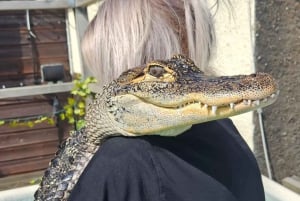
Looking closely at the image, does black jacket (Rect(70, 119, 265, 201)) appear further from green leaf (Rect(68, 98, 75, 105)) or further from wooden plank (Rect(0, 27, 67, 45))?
wooden plank (Rect(0, 27, 67, 45))

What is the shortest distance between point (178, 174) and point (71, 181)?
1.10ft

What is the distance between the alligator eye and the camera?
35.7 inches

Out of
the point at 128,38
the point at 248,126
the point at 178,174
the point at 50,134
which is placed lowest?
the point at 50,134

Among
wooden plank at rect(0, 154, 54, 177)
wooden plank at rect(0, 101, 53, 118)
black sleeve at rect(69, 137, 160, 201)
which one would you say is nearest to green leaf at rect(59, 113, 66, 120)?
wooden plank at rect(0, 101, 53, 118)

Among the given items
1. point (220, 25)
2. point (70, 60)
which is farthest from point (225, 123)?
point (70, 60)

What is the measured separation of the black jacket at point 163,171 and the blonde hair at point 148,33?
0.59 ft

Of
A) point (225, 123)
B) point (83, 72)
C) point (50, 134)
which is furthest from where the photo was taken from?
point (50, 134)

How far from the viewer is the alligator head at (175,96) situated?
0.79m

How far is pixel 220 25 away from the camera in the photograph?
2342 millimetres

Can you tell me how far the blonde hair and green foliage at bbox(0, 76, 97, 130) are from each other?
212cm

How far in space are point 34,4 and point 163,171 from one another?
2412 millimetres

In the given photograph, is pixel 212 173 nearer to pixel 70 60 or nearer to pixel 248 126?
pixel 248 126

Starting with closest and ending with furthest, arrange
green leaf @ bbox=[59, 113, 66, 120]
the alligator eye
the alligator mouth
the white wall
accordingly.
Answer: the alligator mouth < the alligator eye < the white wall < green leaf @ bbox=[59, 113, 66, 120]

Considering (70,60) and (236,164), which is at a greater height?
(70,60)
